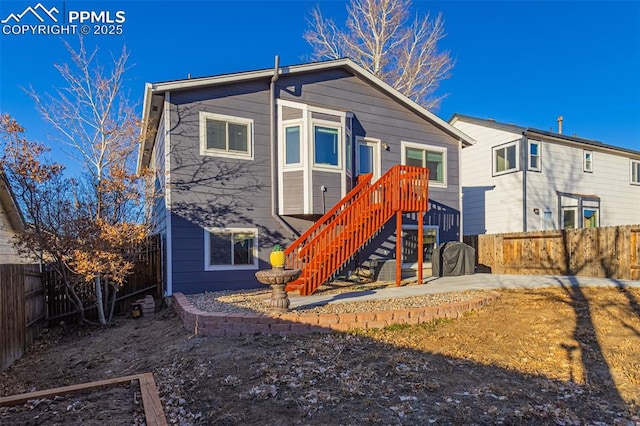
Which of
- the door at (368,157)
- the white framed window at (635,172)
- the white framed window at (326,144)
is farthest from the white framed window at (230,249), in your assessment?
the white framed window at (635,172)

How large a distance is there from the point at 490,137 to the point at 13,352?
55.1ft

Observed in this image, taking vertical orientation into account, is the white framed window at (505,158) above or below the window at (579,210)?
above

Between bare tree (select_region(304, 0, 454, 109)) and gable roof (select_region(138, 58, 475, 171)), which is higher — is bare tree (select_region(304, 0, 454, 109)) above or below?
above

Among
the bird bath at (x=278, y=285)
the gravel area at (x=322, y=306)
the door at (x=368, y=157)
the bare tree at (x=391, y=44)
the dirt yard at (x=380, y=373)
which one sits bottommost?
the dirt yard at (x=380, y=373)

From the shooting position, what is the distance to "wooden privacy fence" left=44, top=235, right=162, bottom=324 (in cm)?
759

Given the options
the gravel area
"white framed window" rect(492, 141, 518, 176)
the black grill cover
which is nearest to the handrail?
the gravel area

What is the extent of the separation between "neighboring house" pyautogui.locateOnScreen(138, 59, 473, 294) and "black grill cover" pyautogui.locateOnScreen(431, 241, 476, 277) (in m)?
1.54

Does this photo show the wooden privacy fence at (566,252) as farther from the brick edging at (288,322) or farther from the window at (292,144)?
the window at (292,144)

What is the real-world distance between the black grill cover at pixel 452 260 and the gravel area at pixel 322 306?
136 inches

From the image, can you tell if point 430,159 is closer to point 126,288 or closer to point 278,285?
point 278,285

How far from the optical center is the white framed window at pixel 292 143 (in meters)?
9.76

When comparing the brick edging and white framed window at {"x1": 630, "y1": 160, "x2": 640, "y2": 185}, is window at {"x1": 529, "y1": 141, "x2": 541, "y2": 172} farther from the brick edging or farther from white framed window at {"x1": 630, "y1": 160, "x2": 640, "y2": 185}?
the brick edging

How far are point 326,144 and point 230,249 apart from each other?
12.3 ft

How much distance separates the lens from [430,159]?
12.2 m
